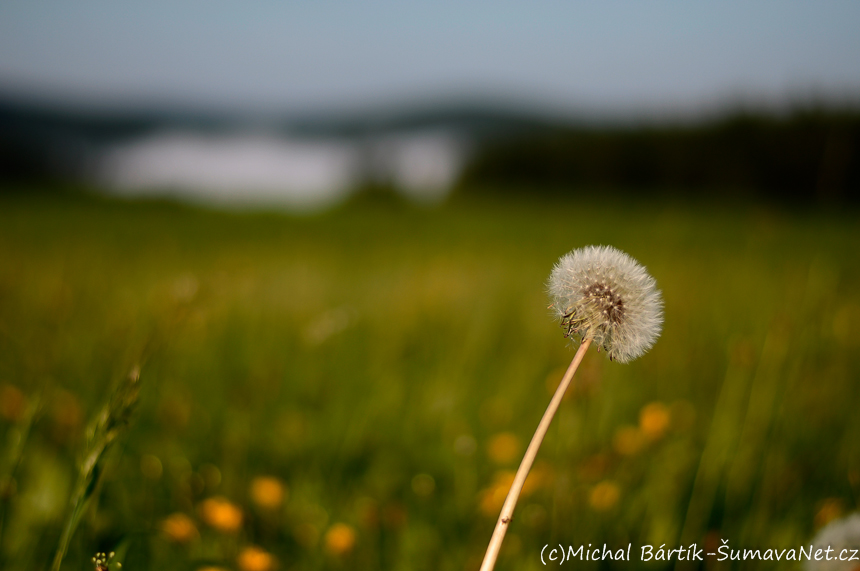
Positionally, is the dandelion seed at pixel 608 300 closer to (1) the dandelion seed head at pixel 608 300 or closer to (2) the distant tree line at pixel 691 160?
(1) the dandelion seed head at pixel 608 300

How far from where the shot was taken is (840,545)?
682 millimetres

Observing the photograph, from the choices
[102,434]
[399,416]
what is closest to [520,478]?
[102,434]

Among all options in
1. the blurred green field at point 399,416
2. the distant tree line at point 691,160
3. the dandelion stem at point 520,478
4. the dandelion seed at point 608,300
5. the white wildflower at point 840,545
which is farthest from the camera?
the distant tree line at point 691,160

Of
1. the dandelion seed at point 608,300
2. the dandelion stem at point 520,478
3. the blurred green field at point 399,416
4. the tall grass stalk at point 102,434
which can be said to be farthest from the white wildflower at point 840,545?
the tall grass stalk at point 102,434

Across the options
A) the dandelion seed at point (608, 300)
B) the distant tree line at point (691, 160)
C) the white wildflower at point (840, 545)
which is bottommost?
the white wildflower at point (840, 545)

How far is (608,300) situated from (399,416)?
1.11 m

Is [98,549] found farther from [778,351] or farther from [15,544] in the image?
[778,351]

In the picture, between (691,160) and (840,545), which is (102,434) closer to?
(840,545)

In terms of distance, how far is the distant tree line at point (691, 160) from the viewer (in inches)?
127

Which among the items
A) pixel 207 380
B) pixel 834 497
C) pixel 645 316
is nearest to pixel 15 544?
pixel 207 380

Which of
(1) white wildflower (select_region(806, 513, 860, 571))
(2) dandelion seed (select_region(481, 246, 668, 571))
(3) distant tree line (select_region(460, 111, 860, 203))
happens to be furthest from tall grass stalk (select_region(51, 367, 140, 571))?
(3) distant tree line (select_region(460, 111, 860, 203))

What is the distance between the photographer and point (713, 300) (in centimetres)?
249

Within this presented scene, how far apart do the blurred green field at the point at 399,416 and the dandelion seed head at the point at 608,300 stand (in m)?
0.51

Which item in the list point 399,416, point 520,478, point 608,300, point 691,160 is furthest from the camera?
point 691,160
